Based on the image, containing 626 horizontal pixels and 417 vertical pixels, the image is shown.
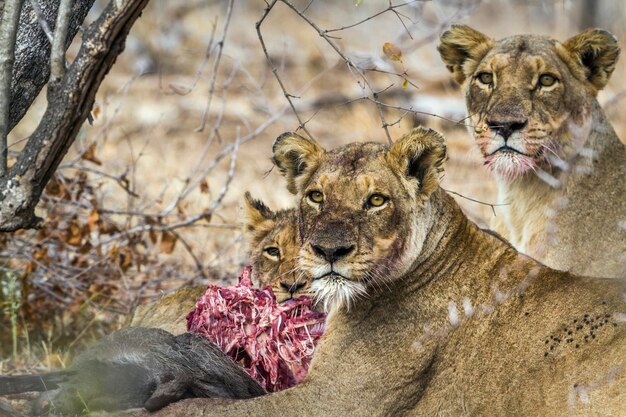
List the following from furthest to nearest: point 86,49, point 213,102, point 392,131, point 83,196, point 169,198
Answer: point 213,102 → point 392,131 → point 169,198 → point 83,196 → point 86,49

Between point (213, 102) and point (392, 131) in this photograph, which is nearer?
point (392, 131)

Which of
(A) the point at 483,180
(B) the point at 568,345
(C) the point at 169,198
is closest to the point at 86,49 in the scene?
(B) the point at 568,345

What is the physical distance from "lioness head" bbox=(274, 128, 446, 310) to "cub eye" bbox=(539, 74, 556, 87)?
166 centimetres

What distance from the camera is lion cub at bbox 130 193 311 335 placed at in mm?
5188

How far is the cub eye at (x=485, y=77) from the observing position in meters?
6.14

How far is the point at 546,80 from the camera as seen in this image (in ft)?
19.5

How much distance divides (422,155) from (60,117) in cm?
157

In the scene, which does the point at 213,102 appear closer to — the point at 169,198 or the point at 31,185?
the point at 169,198

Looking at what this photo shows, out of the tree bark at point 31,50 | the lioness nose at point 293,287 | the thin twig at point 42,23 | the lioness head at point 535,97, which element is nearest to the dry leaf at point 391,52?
the lioness head at point 535,97

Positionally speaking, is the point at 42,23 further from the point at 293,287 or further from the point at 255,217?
the point at 255,217

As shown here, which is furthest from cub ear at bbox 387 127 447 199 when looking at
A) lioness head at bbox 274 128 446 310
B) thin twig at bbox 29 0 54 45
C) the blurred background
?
thin twig at bbox 29 0 54 45

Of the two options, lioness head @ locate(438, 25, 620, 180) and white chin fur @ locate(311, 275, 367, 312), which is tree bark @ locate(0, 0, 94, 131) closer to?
white chin fur @ locate(311, 275, 367, 312)

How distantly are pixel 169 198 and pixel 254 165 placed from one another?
196 cm

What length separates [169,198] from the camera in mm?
10547
